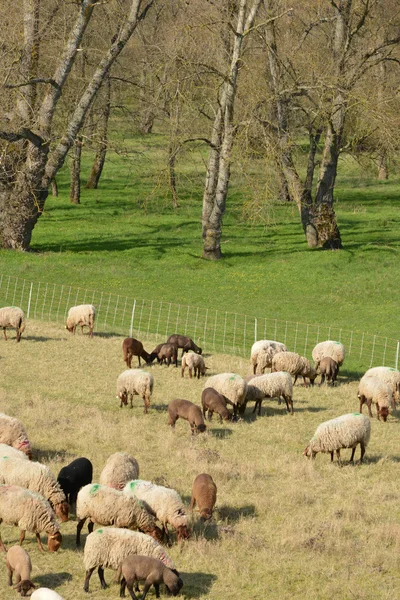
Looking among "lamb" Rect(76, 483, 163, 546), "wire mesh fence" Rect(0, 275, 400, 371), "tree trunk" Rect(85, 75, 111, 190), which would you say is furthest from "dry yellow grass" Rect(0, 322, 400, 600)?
"tree trunk" Rect(85, 75, 111, 190)

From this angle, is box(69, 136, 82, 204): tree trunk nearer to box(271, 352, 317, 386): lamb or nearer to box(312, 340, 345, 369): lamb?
box(312, 340, 345, 369): lamb

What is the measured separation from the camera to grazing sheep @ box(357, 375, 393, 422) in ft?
71.1

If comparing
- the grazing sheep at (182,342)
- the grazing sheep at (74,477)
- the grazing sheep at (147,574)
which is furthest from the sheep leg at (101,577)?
the grazing sheep at (182,342)

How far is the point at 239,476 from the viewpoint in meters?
17.3

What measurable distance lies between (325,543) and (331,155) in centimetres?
3082

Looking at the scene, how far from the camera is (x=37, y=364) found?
84.5 ft

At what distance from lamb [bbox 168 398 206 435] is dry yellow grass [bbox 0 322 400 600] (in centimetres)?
30

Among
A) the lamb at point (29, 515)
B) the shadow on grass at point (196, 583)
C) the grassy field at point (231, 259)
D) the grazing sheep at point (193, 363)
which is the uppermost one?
the grassy field at point (231, 259)

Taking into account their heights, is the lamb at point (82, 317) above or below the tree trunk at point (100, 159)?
below

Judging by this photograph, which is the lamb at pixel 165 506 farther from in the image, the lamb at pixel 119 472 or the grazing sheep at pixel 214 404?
the grazing sheep at pixel 214 404

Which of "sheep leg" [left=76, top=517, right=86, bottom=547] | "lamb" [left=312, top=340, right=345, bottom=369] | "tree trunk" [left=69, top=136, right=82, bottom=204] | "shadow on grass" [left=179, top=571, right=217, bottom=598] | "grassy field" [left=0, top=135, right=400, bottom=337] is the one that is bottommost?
"shadow on grass" [left=179, top=571, right=217, bottom=598]

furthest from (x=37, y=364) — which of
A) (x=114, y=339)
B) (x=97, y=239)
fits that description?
(x=97, y=239)

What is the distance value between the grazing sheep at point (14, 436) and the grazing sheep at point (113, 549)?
481 centimetres

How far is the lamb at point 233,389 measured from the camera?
2130cm
